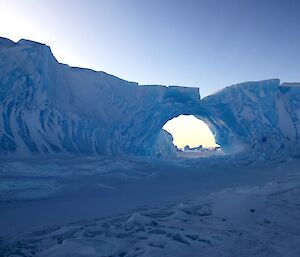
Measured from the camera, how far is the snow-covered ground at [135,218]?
13.8 feet

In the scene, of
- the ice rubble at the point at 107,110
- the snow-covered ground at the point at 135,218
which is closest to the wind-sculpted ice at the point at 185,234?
the snow-covered ground at the point at 135,218

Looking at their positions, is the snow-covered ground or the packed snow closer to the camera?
the snow-covered ground

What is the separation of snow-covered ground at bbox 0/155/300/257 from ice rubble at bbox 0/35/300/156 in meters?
5.03

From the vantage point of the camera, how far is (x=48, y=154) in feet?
48.0

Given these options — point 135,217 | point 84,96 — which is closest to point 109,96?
point 84,96

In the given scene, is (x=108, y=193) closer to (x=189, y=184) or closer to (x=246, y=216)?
(x=189, y=184)

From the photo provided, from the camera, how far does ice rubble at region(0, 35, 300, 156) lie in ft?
49.5

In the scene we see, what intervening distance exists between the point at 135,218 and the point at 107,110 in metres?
15.2

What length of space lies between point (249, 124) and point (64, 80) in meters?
14.1

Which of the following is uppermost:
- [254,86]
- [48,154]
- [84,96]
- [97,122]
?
[254,86]

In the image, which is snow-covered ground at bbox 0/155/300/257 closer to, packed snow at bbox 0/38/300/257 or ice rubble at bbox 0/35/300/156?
packed snow at bbox 0/38/300/257

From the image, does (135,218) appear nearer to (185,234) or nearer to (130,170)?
(185,234)

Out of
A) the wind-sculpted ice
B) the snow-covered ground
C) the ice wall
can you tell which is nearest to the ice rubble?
the ice wall

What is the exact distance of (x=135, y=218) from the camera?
18.5ft
